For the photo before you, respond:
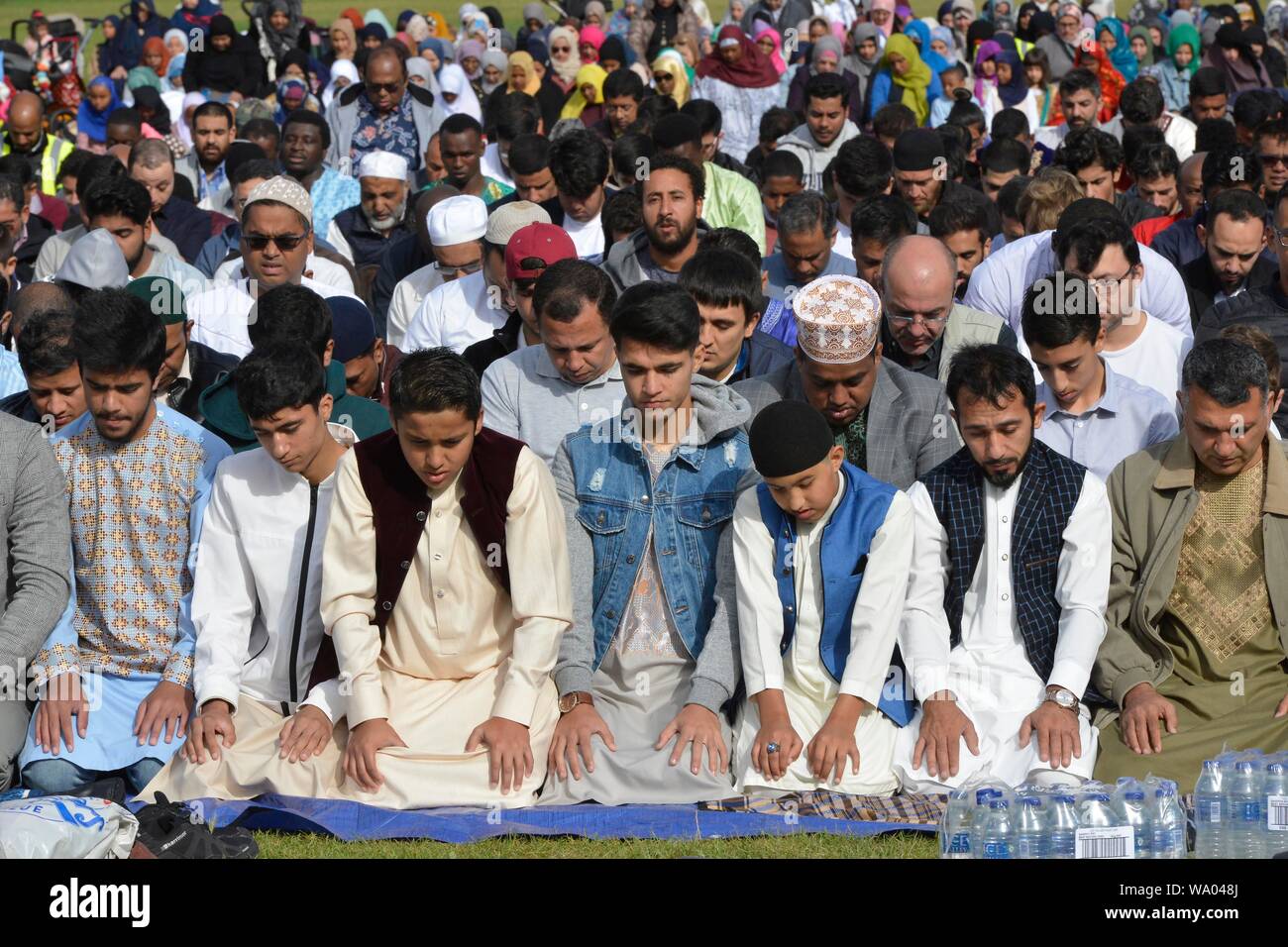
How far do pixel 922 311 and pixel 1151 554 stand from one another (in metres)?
1.42

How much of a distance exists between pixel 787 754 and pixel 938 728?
1.54 ft

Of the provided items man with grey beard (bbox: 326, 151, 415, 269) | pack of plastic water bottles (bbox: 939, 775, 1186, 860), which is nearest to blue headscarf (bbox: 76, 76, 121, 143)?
man with grey beard (bbox: 326, 151, 415, 269)

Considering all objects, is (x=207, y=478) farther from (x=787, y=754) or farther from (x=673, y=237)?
(x=673, y=237)

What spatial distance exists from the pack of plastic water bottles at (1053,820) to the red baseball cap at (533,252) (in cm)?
303

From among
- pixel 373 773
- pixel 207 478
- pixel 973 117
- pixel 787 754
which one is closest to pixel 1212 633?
pixel 787 754

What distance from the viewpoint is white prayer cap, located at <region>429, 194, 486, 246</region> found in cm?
845

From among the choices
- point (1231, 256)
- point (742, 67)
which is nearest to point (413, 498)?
point (1231, 256)

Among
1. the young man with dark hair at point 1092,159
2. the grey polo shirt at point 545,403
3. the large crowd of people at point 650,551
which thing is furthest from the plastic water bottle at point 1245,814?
the young man with dark hair at point 1092,159

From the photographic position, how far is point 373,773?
5207 millimetres

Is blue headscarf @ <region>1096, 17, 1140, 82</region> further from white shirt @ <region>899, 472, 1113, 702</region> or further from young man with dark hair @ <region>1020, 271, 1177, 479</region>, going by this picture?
white shirt @ <region>899, 472, 1113, 702</region>

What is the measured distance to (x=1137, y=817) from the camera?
471 cm

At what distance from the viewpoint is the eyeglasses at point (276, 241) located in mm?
7859

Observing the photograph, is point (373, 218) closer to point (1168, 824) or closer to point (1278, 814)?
point (1168, 824)
